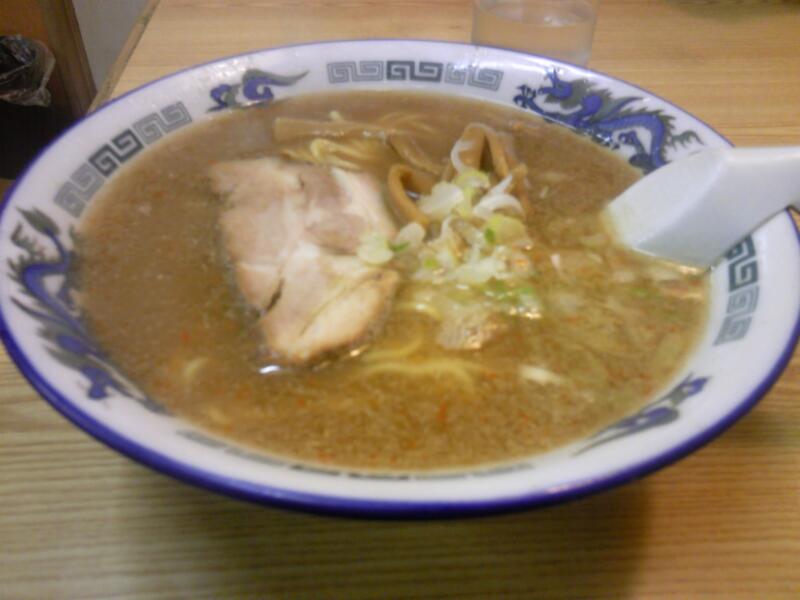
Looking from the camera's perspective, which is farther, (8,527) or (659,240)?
(659,240)

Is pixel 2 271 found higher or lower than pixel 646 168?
higher

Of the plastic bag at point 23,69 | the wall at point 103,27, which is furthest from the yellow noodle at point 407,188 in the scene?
the wall at point 103,27

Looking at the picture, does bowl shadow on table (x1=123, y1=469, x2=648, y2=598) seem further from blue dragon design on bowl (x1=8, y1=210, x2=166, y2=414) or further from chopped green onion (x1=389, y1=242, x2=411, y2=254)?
chopped green onion (x1=389, y1=242, x2=411, y2=254)

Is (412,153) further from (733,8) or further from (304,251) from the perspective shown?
(733,8)

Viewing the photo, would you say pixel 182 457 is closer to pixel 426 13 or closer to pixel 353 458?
pixel 353 458

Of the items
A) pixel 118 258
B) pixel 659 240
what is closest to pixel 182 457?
pixel 118 258

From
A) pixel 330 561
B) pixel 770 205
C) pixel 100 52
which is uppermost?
pixel 770 205
